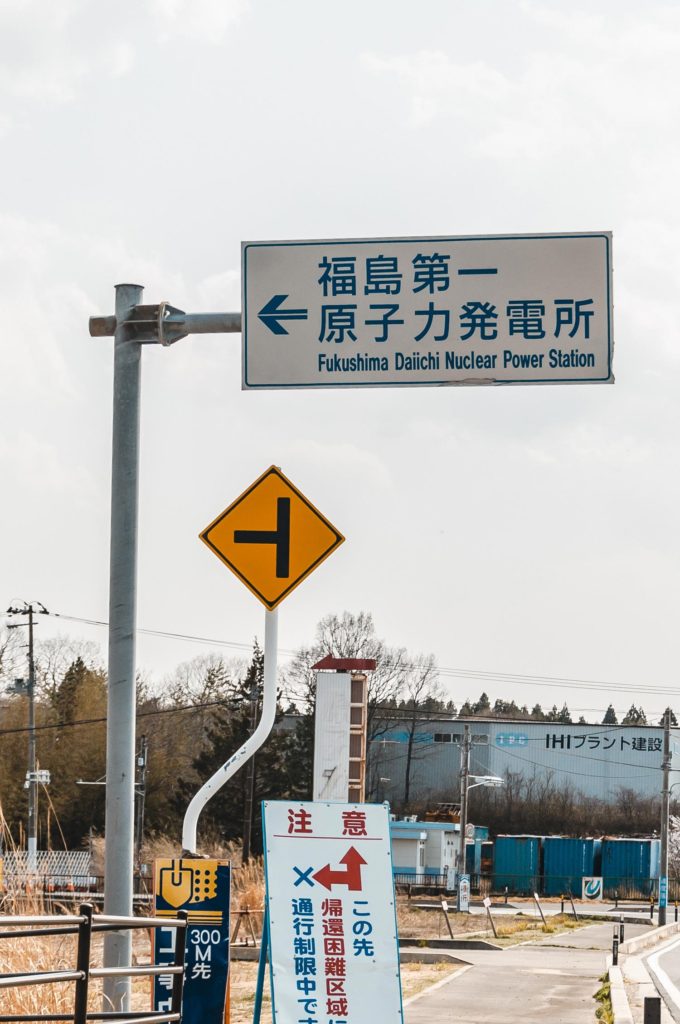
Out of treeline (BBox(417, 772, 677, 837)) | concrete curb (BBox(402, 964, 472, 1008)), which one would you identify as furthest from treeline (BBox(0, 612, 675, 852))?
concrete curb (BBox(402, 964, 472, 1008))

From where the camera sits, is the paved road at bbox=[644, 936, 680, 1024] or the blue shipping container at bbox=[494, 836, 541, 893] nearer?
the paved road at bbox=[644, 936, 680, 1024]

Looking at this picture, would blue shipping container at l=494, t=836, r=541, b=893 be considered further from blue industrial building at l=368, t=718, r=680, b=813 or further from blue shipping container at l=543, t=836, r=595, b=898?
blue industrial building at l=368, t=718, r=680, b=813

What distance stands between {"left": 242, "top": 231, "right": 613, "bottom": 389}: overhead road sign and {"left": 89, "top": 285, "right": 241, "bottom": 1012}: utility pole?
0.36 m

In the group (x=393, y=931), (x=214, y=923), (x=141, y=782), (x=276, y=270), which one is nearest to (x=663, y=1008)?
(x=393, y=931)

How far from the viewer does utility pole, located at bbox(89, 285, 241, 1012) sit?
6.61 m

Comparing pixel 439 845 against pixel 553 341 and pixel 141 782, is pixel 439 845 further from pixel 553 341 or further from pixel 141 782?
pixel 553 341

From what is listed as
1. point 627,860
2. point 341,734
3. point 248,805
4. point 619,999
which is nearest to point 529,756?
point 627,860

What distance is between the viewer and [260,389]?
7051 mm

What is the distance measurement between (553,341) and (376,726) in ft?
237

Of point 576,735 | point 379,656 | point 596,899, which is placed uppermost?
point 379,656

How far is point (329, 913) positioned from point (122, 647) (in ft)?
7.05

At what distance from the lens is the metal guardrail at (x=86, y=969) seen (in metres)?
5.36

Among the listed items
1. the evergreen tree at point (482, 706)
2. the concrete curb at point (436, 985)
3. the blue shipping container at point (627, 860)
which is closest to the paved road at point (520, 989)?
the concrete curb at point (436, 985)

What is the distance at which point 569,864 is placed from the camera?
62.2 meters
